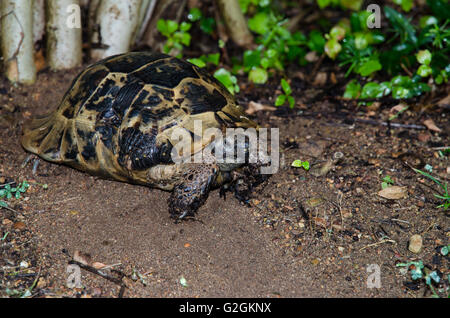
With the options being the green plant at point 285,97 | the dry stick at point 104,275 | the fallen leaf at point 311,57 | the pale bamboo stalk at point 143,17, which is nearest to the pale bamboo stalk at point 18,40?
the pale bamboo stalk at point 143,17

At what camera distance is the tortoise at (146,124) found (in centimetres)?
327

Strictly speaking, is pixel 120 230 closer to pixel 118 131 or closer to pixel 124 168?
pixel 124 168

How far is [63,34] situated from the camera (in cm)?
455

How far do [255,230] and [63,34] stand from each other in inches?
115

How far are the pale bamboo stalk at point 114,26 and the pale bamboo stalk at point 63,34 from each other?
0.20 metres

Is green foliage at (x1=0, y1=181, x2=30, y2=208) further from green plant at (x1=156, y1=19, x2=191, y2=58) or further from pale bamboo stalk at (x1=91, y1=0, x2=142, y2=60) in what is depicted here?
green plant at (x1=156, y1=19, x2=191, y2=58)

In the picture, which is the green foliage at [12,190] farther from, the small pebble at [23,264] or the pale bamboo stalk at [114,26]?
the pale bamboo stalk at [114,26]

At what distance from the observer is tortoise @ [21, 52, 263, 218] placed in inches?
129

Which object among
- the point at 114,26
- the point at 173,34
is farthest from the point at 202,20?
the point at 114,26

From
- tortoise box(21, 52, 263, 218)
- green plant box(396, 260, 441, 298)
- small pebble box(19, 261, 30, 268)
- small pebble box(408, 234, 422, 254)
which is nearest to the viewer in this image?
green plant box(396, 260, 441, 298)

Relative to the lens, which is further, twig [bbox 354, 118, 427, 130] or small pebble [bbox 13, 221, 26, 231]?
twig [bbox 354, 118, 427, 130]

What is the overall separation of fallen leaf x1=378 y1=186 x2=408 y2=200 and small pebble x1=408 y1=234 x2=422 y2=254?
15.7 inches

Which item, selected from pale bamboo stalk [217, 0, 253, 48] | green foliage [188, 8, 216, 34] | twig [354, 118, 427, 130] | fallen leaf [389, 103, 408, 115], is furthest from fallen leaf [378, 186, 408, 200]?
green foliage [188, 8, 216, 34]

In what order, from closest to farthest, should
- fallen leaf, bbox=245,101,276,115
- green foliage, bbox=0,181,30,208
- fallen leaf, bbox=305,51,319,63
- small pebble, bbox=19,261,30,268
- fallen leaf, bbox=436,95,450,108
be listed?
small pebble, bbox=19,261,30,268
green foliage, bbox=0,181,30,208
fallen leaf, bbox=436,95,450,108
fallen leaf, bbox=245,101,276,115
fallen leaf, bbox=305,51,319,63
